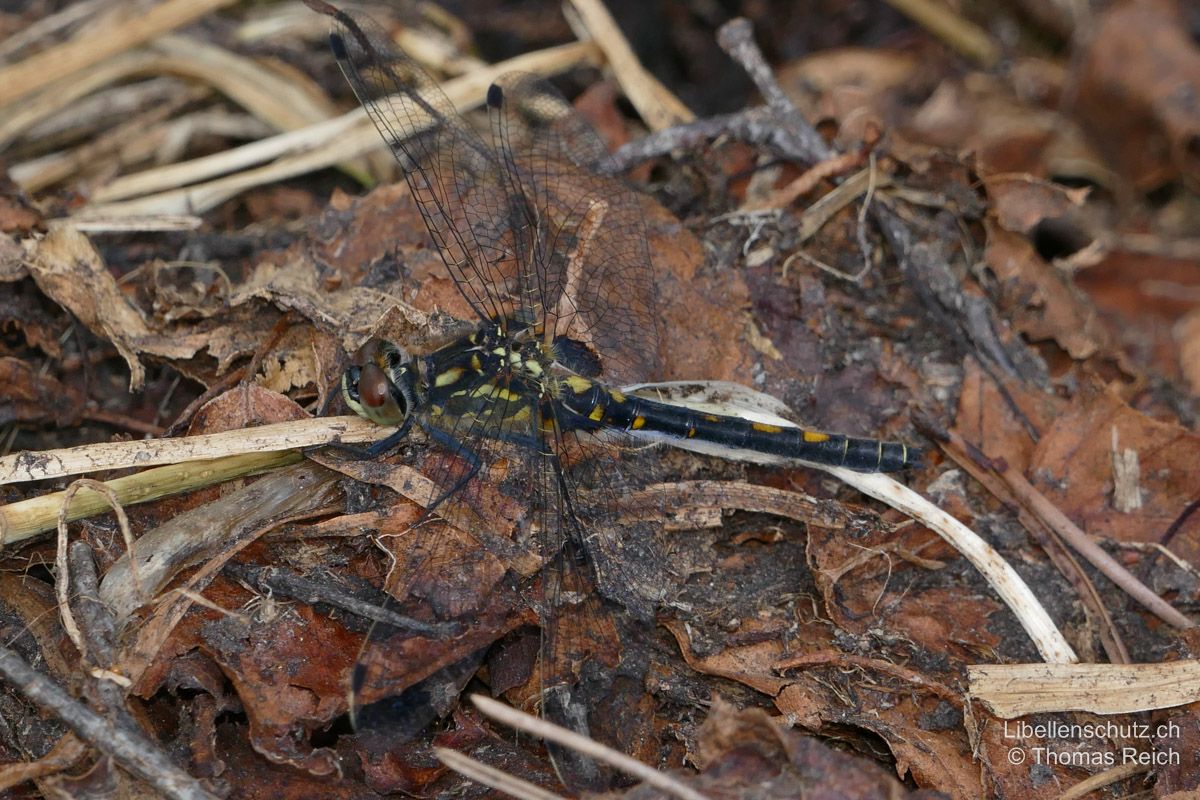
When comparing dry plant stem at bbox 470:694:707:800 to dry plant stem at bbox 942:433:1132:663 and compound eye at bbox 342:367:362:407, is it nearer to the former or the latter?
compound eye at bbox 342:367:362:407

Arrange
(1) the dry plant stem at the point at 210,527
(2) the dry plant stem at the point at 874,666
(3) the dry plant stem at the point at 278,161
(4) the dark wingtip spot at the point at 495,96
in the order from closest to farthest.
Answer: (1) the dry plant stem at the point at 210,527
(2) the dry plant stem at the point at 874,666
(4) the dark wingtip spot at the point at 495,96
(3) the dry plant stem at the point at 278,161

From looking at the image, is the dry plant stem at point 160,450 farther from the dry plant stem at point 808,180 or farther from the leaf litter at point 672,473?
the dry plant stem at point 808,180

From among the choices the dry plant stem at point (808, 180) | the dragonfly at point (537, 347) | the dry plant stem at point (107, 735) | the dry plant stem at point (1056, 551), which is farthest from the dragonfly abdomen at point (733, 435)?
the dry plant stem at point (107, 735)

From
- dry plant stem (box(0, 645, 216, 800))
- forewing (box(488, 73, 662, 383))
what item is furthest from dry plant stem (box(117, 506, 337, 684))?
forewing (box(488, 73, 662, 383))

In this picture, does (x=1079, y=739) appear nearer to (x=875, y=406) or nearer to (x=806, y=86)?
(x=875, y=406)

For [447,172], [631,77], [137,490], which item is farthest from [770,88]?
[137,490]

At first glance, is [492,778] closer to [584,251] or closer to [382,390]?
[382,390]

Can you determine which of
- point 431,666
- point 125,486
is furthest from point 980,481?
point 125,486
